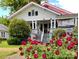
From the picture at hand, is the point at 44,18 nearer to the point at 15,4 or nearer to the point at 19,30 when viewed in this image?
the point at 19,30

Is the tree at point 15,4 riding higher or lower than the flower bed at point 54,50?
higher

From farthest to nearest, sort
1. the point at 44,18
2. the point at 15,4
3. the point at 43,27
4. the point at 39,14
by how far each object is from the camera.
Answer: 1. the point at 15,4
2. the point at 43,27
3. the point at 39,14
4. the point at 44,18

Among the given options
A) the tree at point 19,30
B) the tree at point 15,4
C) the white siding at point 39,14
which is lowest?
the tree at point 19,30

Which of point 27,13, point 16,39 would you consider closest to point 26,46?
point 16,39

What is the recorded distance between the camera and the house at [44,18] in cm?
3865

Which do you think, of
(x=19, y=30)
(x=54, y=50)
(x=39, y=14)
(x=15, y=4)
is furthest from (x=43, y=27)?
(x=54, y=50)

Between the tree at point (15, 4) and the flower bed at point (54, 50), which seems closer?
the flower bed at point (54, 50)

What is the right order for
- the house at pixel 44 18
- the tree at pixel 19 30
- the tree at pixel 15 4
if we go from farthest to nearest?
the tree at pixel 15 4
the house at pixel 44 18
the tree at pixel 19 30

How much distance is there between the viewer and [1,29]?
47625mm

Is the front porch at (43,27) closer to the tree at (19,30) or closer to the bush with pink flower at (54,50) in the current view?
the tree at (19,30)

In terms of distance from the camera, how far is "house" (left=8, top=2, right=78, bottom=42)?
1522 inches

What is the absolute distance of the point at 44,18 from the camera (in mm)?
40719

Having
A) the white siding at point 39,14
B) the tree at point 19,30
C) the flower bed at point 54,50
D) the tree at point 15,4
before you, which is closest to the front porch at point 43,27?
the white siding at point 39,14

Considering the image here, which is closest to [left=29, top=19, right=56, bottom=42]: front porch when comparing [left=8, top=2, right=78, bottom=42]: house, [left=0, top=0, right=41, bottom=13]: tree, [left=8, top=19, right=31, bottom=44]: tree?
[left=8, top=2, right=78, bottom=42]: house
